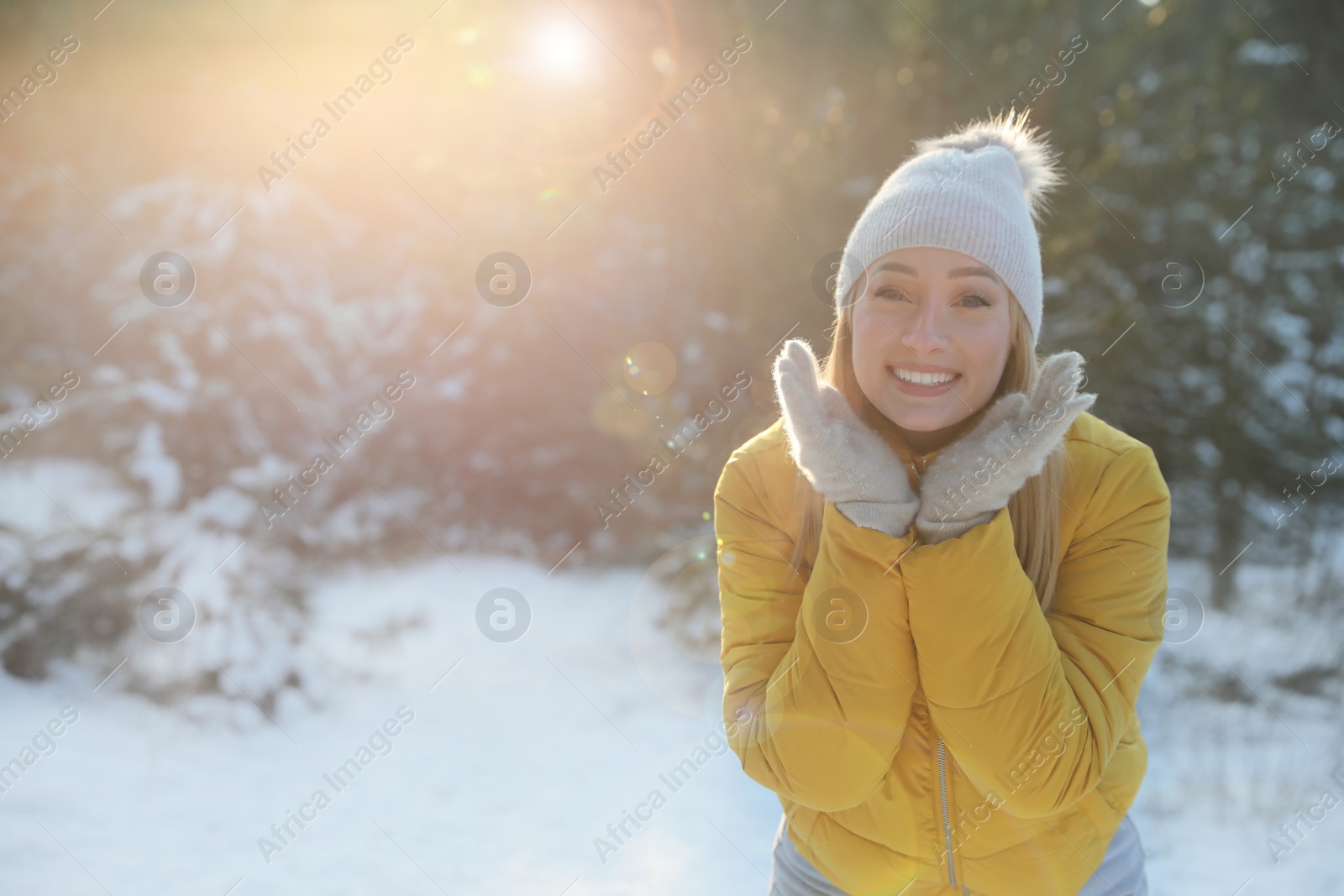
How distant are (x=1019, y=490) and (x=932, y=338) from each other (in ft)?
1.11

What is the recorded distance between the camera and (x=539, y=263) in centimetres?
473

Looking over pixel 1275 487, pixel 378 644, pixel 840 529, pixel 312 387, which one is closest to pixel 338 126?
pixel 312 387

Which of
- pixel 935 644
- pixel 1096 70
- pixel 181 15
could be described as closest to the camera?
pixel 935 644

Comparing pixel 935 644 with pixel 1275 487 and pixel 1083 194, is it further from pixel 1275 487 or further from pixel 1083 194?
pixel 1275 487

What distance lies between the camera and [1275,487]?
461cm

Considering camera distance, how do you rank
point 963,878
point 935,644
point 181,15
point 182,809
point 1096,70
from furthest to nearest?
point 181,15, point 1096,70, point 182,809, point 963,878, point 935,644

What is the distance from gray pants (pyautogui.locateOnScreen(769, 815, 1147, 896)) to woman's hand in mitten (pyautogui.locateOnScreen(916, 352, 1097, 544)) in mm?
707

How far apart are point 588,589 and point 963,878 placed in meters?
3.56

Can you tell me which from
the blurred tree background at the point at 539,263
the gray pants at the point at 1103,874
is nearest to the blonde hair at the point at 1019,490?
the gray pants at the point at 1103,874

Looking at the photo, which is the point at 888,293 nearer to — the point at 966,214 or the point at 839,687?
the point at 966,214

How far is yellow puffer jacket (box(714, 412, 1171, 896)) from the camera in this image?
1.36m

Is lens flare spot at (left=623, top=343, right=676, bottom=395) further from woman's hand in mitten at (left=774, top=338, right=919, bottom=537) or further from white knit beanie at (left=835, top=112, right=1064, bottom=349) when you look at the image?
woman's hand in mitten at (left=774, top=338, right=919, bottom=537)
